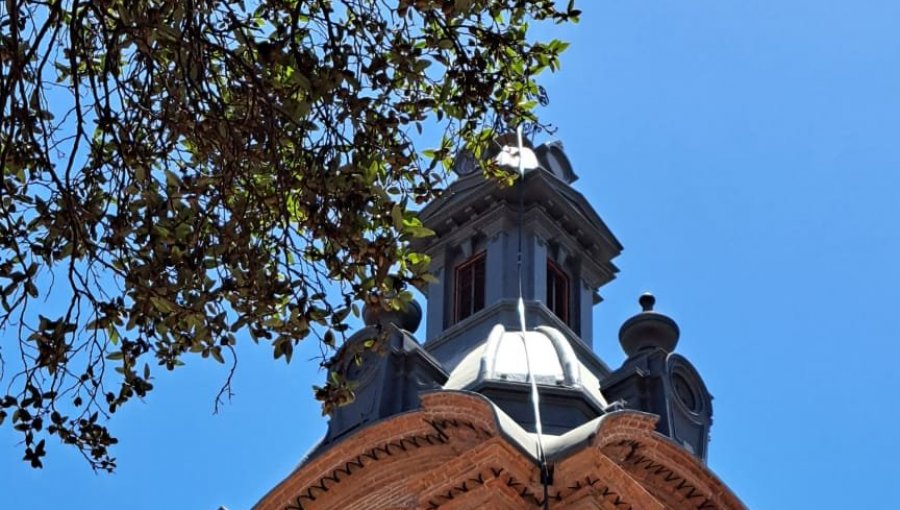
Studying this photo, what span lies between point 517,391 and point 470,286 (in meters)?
5.93

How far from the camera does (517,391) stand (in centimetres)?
2414

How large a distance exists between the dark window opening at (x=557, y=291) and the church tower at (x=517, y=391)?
0.02m

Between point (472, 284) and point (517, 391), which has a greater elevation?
point (472, 284)

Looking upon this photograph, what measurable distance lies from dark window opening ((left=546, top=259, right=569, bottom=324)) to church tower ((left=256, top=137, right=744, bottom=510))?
2 centimetres

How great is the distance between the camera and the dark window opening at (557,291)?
98.1ft

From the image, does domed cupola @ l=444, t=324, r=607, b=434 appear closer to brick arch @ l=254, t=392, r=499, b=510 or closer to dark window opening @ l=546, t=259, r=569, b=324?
brick arch @ l=254, t=392, r=499, b=510

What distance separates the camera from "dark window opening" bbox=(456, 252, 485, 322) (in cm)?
2936

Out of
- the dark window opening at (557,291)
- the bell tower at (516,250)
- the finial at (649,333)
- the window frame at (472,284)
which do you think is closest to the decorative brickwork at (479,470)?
the finial at (649,333)

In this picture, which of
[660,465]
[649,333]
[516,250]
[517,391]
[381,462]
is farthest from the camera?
[516,250]

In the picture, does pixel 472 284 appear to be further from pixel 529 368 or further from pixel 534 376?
pixel 534 376

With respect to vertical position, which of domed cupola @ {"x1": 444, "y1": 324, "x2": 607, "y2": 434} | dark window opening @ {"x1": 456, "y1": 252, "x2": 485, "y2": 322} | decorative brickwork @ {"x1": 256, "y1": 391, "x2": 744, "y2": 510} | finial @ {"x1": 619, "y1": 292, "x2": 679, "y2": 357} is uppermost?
dark window opening @ {"x1": 456, "y1": 252, "x2": 485, "y2": 322}

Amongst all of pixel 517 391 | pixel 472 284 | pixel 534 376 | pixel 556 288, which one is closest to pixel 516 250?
pixel 472 284

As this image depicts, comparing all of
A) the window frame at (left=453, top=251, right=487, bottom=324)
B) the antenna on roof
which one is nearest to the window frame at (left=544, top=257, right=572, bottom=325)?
the antenna on roof

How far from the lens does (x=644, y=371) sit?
25.7 metres
